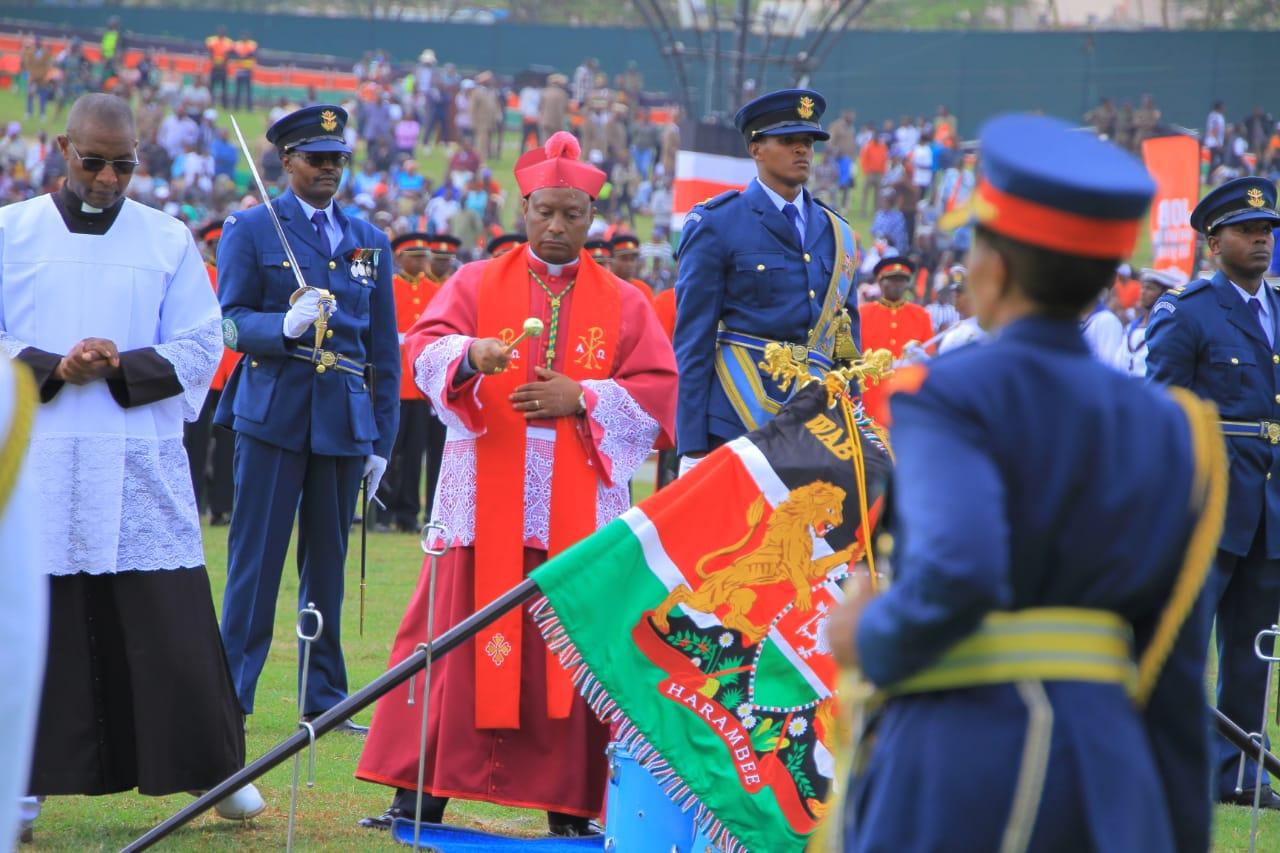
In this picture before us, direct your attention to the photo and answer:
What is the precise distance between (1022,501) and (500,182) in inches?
1449

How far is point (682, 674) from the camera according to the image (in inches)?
200

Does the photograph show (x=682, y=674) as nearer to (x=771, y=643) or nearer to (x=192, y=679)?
(x=771, y=643)

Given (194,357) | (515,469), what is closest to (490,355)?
(515,469)

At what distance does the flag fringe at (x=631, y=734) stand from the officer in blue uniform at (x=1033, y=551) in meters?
2.32

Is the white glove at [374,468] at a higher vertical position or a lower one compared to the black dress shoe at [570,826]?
higher

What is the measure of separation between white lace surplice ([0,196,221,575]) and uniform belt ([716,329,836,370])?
2.03 metres

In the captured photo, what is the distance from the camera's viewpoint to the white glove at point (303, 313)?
7.27 metres

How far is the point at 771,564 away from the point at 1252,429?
3.20 metres

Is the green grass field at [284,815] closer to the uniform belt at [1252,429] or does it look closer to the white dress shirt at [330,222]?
the uniform belt at [1252,429]

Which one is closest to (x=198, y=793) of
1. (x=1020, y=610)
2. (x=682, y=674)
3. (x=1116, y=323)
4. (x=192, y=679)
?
(x=192, y=679)

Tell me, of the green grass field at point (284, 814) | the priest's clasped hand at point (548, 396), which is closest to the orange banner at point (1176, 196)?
the green grass field at point (284, 814)

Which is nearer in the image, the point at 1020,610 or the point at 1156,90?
the point at 1020,610

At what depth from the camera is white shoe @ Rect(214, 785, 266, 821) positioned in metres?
6.03

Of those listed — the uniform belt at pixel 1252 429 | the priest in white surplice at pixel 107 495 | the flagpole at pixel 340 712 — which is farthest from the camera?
the uniform belt at pixel 1252 429
